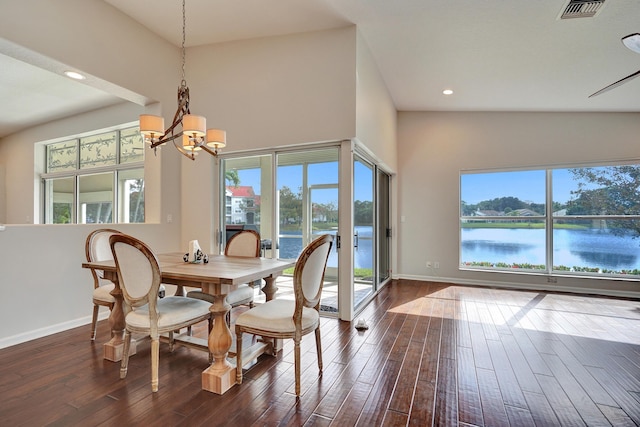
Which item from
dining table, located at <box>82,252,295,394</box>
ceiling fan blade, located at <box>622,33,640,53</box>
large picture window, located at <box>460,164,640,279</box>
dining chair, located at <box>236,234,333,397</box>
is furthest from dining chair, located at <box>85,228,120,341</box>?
large picture window, located at <box>460,164,640,279</box>

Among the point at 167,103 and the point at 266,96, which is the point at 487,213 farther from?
the point at 167,103

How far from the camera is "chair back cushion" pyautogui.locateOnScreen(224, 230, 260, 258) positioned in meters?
3.22

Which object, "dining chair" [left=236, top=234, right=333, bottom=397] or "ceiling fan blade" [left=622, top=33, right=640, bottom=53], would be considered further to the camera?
"ceiling fan blade" [left=622, top=33, right=640, bottom=53]

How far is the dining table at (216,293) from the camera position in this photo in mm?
2078

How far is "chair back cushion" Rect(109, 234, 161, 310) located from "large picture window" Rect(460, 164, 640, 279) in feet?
17.1

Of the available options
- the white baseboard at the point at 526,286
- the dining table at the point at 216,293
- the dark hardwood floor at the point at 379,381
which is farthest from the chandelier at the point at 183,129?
the white baseboard at the point at 526,286

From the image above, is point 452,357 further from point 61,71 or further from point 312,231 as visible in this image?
point 61,71

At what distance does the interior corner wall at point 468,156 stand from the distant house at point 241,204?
10.2 feet

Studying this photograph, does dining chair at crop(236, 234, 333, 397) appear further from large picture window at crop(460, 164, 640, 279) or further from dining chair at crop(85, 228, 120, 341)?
Answer: large picture window at crop(460, 164, 640, 279)

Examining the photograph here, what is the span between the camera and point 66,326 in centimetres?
324

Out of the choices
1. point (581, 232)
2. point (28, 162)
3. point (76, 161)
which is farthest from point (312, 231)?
point (28, 162)

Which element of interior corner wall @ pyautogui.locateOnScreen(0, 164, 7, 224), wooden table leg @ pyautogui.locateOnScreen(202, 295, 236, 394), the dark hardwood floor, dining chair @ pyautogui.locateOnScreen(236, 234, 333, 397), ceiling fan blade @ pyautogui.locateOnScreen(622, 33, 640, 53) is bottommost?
the dark hardwood floor

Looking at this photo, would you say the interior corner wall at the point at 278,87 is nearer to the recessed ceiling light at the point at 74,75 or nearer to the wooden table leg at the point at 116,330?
the recessed ceiling light at the point at 74,75

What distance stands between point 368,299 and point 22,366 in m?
3.73
